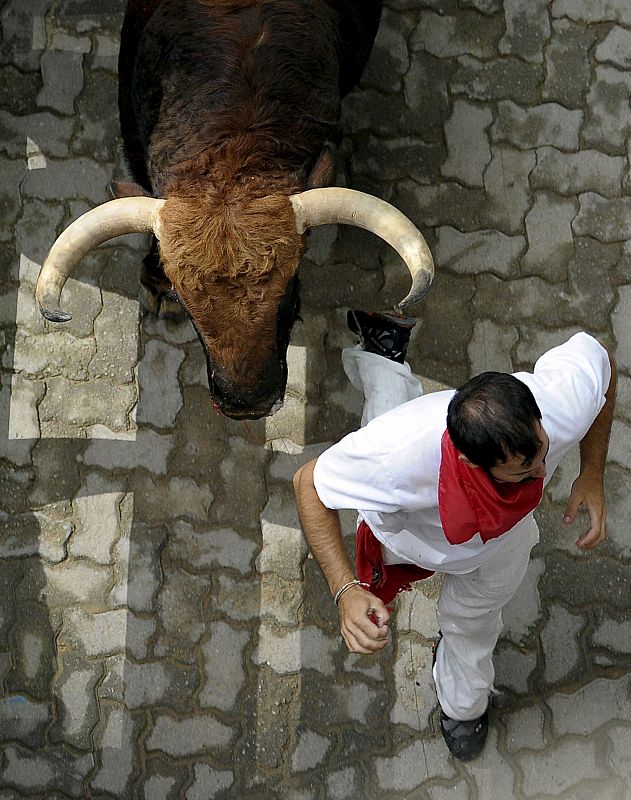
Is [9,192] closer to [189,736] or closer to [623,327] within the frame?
[189,736]

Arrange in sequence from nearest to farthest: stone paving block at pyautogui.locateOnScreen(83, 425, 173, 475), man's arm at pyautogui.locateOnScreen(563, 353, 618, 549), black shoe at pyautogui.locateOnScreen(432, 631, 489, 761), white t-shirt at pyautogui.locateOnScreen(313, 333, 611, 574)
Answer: white t-shirt at pyautogui.locateOnScreen(313, 333, 611, 574), man's arm at pyautogui.locateOnScreen(563, 353, 618, 549), black shoe at pyautogui.locateOnScreen(432, 631, 489, 761), stone paving block at pyautogui.locateOnScreen(83, 425, 173, 475)

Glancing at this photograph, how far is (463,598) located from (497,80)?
2.91m

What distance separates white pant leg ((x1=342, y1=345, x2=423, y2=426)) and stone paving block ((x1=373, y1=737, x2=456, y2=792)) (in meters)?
1.61

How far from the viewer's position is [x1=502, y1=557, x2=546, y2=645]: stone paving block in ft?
14.2

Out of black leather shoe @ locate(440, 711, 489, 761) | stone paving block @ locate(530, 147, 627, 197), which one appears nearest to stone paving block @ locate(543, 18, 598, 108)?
stone paving block @ locate(530, 147, 627, 197)

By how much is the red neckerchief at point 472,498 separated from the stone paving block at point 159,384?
84.0 inches

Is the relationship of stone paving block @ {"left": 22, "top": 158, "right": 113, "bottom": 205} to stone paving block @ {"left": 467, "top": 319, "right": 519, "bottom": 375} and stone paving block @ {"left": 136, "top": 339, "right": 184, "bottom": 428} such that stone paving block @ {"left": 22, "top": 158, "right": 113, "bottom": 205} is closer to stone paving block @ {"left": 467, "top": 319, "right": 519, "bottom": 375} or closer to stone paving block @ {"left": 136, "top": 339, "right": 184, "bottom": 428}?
stone paving block @ {"left": 136, "top": 339, "right": 184, "bottom": 428}

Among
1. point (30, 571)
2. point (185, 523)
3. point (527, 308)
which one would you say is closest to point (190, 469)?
point (185, 523)

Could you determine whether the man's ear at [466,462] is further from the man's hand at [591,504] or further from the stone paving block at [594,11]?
the stone paving block at [594,11]

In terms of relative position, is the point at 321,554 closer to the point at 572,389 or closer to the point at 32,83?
the point at 572,389

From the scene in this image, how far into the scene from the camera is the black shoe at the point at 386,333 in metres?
4.18

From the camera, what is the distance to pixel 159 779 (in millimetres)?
4203

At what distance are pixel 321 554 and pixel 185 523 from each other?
157cm

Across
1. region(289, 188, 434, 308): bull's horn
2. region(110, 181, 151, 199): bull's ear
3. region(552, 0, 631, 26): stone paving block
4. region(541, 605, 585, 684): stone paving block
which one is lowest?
region(541, 605, 585, 684): stone paving block
